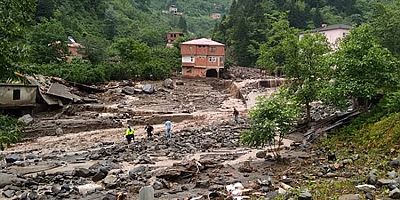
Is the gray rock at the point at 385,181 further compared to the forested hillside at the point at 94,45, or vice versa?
the forested hillside at the point at 94,45

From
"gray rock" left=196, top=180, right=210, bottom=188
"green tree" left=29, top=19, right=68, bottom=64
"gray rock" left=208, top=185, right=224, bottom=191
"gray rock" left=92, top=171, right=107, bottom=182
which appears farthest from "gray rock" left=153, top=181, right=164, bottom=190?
"green tree" left=29, top=19, right=68, bottom=64

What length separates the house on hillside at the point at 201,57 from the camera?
3223 inches

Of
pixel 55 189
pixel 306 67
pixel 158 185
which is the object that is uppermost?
pixel 306 67

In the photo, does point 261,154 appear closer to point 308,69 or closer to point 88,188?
point 308,69

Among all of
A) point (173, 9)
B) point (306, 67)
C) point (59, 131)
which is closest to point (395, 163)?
point (306, 67)

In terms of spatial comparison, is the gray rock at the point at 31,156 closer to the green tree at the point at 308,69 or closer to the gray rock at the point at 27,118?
the gray rock at the point at 27,118

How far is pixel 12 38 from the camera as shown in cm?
1276

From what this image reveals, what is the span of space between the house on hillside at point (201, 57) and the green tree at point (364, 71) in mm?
55738

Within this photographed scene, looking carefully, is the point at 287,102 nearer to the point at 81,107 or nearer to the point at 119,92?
the point at 81,107

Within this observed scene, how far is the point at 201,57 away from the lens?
271ft

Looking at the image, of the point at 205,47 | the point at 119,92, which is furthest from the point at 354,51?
the point at 205,47

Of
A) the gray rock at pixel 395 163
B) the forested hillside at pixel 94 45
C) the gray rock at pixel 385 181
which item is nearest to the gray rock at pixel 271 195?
the gray rock at pixel 385 181

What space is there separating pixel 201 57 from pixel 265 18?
70.7ft

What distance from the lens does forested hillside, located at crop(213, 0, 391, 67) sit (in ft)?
314
